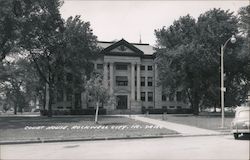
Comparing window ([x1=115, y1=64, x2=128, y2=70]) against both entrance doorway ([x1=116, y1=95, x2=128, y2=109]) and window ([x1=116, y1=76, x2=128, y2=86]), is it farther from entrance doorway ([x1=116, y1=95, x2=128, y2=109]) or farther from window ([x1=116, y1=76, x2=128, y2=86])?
entrance doorway ([x1=116, y1=95, x2=128, y2=109])

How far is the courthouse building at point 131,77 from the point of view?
259 ft

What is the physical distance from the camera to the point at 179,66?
198ft

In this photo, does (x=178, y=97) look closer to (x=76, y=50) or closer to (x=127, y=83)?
(x=127, y=83)

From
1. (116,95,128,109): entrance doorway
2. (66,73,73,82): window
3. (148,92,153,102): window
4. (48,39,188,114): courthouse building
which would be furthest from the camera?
(148,92,153,102): window

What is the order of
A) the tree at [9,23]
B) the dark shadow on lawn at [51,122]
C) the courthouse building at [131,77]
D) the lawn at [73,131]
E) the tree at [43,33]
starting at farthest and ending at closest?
the courthouse building at [131,77] < the tree at [43,33] < the tree at [9,23] < the dark shadow on lawn at [51,122] < the lawn at [73,131]

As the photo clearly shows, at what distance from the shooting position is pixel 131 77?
80.9m

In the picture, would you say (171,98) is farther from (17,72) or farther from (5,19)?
(5,19)

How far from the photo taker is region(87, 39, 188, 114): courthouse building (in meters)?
78.8

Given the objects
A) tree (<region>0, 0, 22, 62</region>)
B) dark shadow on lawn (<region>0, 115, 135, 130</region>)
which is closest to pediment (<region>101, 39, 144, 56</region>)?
tree (<region>0, 0, 22, 62</region>)

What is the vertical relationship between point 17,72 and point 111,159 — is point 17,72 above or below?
above

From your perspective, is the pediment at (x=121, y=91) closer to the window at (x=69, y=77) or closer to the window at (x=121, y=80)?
the window at (x=121, y=80)

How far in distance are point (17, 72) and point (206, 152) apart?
216 feet

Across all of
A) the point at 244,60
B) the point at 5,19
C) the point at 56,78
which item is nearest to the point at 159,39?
the point at 244,60

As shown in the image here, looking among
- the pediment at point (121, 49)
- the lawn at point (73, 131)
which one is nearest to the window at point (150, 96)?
the pediment at point (121, 49)
